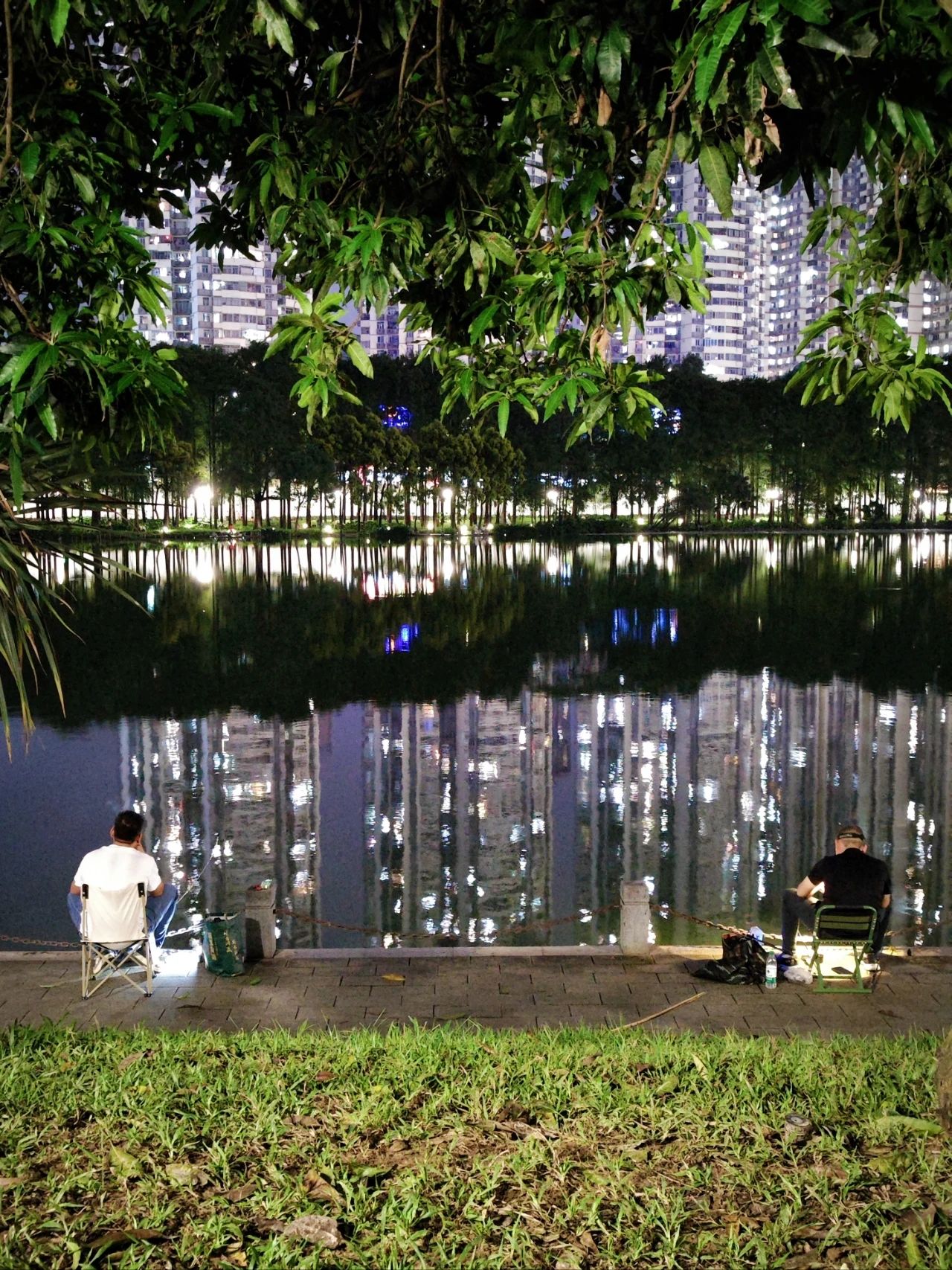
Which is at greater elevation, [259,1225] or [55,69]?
[55,69]

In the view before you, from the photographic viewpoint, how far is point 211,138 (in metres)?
6.36

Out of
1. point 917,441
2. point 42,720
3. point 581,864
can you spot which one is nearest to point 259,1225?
point 581,864

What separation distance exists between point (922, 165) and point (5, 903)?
11483 millimetres

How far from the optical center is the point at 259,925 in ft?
32.1

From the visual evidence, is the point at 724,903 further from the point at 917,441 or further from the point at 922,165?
the point at 917,441

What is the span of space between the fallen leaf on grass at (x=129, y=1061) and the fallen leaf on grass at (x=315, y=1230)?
201 centimetres

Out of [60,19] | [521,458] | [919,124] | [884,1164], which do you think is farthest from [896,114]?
[521,458]

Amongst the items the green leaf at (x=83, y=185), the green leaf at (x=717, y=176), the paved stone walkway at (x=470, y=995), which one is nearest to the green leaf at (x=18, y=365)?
the green leaf at (x=83, y=185)

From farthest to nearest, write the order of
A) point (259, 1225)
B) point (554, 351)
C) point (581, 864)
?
point (581, 864) < point (554, 351) < point (259, 1225)

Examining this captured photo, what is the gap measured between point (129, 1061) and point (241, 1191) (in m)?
1.79

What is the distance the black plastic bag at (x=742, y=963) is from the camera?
30.0 feet

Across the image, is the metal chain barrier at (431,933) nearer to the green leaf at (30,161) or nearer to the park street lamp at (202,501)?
the green leaf at (30,161)

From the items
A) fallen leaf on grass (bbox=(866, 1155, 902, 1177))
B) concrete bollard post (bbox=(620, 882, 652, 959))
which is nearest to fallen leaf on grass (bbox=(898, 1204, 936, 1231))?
fallen leaf on grass (bbox=(866, 1155, 902, 1177))

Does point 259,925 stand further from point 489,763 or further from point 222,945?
point 489,763
